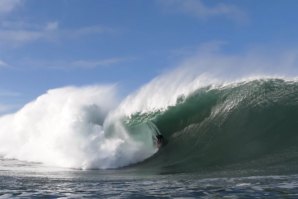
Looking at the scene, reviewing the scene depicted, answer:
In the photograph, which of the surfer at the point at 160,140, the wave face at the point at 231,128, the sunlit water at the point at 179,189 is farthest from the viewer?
the surfer at the point at 160,140

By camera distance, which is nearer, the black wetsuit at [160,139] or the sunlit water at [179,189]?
the sunlit water at [179,189]

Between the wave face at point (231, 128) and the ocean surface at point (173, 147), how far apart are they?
35mm

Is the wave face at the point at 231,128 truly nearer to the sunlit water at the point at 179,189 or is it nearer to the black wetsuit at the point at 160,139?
the black wetsuit at the point at 160,139

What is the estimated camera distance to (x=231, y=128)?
16.8 meters

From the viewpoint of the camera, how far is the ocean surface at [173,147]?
355 inches

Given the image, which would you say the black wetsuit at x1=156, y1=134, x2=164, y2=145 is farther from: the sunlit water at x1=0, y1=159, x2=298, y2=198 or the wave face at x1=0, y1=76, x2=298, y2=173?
the sunlit water at x1=0, y1=159, x2=298, y2=198

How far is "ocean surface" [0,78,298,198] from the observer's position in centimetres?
902

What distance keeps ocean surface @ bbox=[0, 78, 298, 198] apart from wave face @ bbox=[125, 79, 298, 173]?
0.12 feet

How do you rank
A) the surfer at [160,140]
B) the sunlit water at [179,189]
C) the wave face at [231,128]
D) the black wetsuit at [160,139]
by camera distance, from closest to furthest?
the sunlit water at [179,189] < the wave face at [231,128] < the surfer at [160,140] < the black wetsuit at [160,139]

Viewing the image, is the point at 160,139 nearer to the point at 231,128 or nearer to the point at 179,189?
the point at 231,128

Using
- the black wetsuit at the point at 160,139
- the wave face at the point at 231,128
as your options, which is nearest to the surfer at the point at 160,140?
the black wetsuit at the point at 160,139

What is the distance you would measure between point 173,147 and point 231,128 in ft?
6.94

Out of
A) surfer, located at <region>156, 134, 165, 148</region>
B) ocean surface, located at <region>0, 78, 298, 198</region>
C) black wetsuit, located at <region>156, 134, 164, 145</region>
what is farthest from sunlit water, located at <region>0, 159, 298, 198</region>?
black wetsuit, located at <region>156, 134, 164, 145</region>

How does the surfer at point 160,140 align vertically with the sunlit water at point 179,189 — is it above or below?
above
